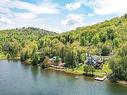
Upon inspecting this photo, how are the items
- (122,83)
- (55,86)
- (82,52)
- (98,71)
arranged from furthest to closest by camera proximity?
(82,52), (98,71), (122,83), (55,86)

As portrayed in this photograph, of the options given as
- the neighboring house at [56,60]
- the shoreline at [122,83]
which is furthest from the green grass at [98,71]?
the neighboring house at [56,60]

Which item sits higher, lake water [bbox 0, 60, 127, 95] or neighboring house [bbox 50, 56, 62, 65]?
neighboring house [bbox 50, 56, 62, 65]

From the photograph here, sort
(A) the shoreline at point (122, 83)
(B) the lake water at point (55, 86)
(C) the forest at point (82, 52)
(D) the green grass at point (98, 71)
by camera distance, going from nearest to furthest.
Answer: (B) the lake water at point (55, 86)
(A) the shoreline at point (122, 83)
(C) the forest at point (82, 52)
(D) the green grass at point (98, 71)

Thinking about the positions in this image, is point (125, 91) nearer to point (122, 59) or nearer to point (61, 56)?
point (122, 59)

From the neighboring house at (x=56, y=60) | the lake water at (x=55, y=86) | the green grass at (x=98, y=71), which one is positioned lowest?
the lake water at (x=55, y=86)

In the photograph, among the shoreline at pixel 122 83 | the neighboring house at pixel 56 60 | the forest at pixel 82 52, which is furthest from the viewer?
the neighboring house at pixel 56 60

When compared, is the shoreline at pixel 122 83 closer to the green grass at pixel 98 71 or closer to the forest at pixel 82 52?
the forest at pixel 82 52

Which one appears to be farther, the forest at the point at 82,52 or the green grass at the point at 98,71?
the green grass at the point at 98,71

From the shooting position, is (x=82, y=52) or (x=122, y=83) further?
(x=82, y=52)

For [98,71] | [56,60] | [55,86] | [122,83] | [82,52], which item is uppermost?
[82,52]

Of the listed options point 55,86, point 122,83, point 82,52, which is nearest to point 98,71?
point 122,83

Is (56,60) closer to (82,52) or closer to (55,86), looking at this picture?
(82,52)

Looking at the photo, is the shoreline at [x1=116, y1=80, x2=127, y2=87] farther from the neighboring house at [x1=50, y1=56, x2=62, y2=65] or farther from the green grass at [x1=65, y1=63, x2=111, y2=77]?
the neighboring house at [x1=50, y1=56, x2=62, y2=65]

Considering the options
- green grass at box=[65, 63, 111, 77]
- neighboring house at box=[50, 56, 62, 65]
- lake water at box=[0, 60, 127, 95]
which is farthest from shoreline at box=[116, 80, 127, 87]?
neighboring house at box=[50, 56, 62, 65]
